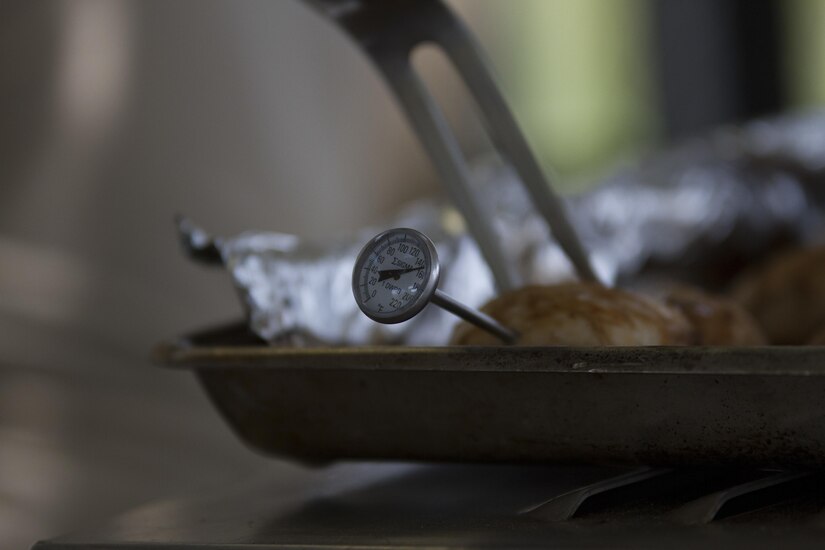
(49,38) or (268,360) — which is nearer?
(268,360)

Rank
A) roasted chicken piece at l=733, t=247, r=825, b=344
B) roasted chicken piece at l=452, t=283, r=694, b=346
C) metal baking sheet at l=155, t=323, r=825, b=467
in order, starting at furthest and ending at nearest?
1. roasted chicken piece at l=733, t=247, r=825, b=344
2. roasted chicken piece at l=452, t=283, r=694, b=346
3. metal baking sheet at l=155, t=323, r=825, b=467

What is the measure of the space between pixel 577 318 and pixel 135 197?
2.69 feet

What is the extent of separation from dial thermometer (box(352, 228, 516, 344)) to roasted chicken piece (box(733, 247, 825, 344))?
0.61m

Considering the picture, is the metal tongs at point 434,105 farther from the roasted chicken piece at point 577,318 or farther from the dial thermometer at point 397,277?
the dial thermometer at point 397,277

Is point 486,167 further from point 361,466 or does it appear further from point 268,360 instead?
point 268,360

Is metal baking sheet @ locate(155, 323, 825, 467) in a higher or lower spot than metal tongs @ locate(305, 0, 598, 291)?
lower

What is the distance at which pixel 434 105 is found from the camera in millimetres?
870

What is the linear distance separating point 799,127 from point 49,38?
4.45ft

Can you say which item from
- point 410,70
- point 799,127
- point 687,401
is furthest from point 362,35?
point 799,127

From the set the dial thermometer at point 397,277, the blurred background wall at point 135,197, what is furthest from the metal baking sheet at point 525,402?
the blurred background wall at point 135,197

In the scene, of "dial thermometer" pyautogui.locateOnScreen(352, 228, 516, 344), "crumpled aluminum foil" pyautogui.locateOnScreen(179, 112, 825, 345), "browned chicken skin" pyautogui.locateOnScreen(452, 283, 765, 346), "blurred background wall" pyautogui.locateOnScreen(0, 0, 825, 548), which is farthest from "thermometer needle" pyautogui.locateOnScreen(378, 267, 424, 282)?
"blurred background wall" pyautogui.locateOnScreen(0, 0, 825, 548)

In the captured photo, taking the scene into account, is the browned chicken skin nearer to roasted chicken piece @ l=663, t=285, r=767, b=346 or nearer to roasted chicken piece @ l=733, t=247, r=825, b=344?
roasted chicken piece @ l=663, t=285, r=767, b=346

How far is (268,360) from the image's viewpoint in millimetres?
661

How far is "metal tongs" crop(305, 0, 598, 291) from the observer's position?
0.81 meters
